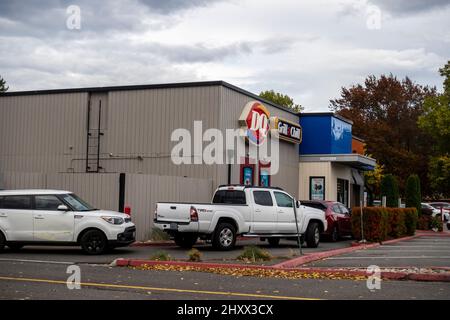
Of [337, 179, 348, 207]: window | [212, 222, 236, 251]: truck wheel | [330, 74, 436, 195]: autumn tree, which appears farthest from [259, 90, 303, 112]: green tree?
[212, 222, 236, 251]: truck wheel

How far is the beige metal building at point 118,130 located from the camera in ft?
83.5

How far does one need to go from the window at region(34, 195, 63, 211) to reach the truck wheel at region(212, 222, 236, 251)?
451 centimetres

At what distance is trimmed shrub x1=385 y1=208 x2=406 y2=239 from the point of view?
24328 millimetres

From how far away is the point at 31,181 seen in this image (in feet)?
73.9

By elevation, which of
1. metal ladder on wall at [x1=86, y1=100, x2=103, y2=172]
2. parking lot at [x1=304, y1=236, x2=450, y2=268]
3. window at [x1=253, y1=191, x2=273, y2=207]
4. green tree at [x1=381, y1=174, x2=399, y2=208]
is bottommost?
parking lot at [x1=304, y1=236, x2=450, y2=268]

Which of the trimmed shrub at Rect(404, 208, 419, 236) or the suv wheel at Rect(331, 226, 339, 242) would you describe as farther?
the trimmed shrub at Rect(404, 208, 419, 236)

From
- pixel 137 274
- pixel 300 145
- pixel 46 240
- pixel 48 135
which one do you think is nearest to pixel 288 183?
pixel 300 145

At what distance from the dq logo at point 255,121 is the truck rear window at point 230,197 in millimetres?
7437

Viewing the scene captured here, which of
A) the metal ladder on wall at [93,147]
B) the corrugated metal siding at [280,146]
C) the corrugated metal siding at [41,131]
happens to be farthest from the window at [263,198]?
the corrugated metal siding at [41,131]

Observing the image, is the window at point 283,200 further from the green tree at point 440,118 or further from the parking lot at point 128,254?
the green tree at point 440,118

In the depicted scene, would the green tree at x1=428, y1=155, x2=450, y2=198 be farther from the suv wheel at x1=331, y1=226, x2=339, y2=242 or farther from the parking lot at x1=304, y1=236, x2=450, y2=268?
the parking lot at x1=304, y1=236, x2=450, y2=268

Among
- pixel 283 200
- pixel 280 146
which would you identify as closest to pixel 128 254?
pixel 283 200

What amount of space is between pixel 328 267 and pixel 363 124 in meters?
42.8
